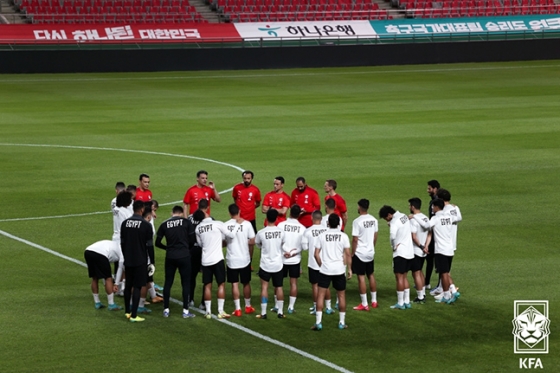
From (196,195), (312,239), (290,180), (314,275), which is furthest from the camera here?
(290,180)

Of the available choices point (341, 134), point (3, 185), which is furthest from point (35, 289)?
point (341, 134)

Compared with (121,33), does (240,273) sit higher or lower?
lower

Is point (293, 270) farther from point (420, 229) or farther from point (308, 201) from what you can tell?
point (308, 201)

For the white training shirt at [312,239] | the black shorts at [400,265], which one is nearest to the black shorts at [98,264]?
the white training shirt at [312,239]

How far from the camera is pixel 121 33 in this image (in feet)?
175

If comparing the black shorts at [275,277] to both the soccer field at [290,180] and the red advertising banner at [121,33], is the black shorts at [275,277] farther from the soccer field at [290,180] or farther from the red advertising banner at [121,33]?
the red advertising banner at [121,33]

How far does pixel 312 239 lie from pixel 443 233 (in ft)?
7.89

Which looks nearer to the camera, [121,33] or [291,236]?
[291,236]

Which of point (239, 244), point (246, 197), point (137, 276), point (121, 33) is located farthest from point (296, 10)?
point (137, 276)

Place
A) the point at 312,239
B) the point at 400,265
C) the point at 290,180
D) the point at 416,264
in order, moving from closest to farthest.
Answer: the point at 312,239 < the point at 400,265 < the point at 416,264 < the point at 290,180

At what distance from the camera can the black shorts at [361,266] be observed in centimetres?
1534

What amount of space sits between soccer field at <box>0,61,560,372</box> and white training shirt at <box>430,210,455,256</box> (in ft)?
2.93

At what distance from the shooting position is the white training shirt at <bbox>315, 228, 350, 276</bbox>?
1431 centimetres

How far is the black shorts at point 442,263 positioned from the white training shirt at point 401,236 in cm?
55
